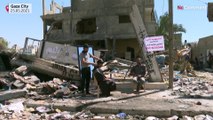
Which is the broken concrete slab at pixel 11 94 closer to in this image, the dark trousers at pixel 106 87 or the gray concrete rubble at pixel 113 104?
the gray concrete rubble at pixel 113 104

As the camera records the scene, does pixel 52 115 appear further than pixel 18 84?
No

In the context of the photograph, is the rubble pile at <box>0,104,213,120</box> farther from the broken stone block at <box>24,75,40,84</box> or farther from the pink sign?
the broken stone block at <box>24,75,40,84</box>

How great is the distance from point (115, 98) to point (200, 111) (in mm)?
2743

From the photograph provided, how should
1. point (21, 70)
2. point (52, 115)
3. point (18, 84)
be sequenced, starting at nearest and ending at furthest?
1. point (52, 115)
2. point (18, 84)
3. point (21, 70)

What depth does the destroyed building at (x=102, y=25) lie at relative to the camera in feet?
117

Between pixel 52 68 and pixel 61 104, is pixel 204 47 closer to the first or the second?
pixel 52 68

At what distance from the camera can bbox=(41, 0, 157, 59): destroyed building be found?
3553 cm

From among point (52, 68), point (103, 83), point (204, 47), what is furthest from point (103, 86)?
point (204, 47)

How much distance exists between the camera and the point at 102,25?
36219mm

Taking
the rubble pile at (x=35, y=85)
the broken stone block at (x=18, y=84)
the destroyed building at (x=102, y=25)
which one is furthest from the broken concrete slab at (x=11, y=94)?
the destroyed building at (x=102, y=25)

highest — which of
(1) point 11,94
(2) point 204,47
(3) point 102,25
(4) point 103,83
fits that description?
(3) point 102,25

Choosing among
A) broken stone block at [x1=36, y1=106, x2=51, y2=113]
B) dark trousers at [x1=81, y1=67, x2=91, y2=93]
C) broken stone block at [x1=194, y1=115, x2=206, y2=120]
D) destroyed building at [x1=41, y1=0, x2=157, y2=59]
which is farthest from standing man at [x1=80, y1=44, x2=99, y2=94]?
destroyed building at [x1=41, y1=0, x2=157, y2=59]

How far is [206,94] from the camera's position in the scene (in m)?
11.2

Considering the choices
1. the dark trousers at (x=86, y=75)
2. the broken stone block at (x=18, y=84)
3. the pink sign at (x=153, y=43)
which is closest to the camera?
the dark trousers at (x=86, y=75)
